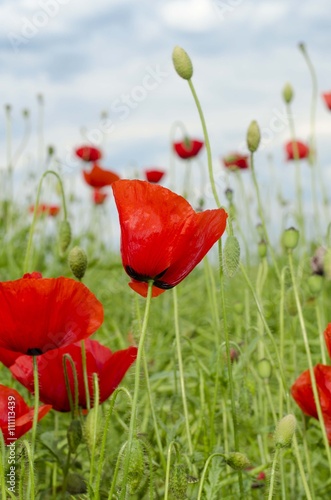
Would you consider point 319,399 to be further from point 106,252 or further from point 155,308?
point 106,252

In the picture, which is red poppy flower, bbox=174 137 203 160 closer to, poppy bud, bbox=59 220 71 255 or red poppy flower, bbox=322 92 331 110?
red poppy flower, bbox=322 92 331 110

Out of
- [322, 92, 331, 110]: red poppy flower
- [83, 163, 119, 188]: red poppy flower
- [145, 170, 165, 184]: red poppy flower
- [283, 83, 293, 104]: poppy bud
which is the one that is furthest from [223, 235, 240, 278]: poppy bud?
[322, 92, 331, 110]: red poppy flower

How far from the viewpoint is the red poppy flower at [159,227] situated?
771mm

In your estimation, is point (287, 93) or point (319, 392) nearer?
point (319, 392)

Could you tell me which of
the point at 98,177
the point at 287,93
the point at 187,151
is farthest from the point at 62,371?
the point at 187,151

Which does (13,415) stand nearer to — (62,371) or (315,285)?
(62,371)

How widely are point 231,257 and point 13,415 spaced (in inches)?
11.6

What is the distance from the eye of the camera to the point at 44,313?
2.71 feet

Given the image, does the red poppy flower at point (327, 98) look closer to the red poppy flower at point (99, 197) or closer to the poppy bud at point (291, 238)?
the red poppy flower at point (99, 197)

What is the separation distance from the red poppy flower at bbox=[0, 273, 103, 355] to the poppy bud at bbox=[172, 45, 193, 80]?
30 centimetres

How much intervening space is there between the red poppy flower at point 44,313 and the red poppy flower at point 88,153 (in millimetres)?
2453

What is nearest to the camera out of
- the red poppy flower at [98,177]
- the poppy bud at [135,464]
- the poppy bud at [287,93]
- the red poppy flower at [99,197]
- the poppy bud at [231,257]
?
the poppy bud at [135,464]

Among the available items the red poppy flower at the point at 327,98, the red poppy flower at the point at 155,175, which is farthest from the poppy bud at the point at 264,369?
the red poppy flower at the point at 327,98

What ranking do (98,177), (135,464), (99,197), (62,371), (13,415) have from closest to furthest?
(135,464) < (13,415) < (62,371) < (98,177) < (99,197)
